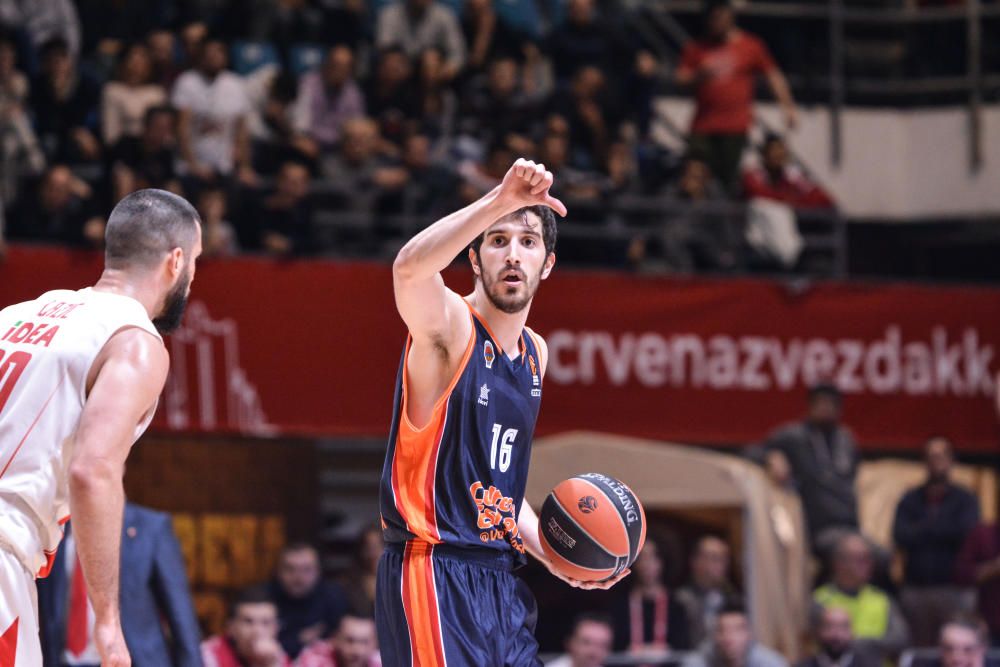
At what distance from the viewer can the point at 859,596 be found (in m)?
11.7

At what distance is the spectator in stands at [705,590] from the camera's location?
1139 cm

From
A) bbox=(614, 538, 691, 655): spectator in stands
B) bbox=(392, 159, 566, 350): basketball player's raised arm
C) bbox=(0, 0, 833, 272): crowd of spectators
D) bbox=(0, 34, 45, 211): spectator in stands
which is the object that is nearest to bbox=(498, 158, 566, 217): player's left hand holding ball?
bbox=(392, 159, 566, 350): basketball player's raised arm

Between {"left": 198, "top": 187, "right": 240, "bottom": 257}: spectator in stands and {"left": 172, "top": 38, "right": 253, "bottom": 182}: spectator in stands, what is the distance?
943 millimetres

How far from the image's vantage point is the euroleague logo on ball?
5938 millimetres

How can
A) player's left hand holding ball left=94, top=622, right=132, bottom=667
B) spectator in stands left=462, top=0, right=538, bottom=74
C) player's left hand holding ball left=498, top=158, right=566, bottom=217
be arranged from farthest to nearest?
spectator in stands left=462, top=0, right=538, bottom=74, player's left hand holding ball left=498, top=158, right=566, bottom=217, player's left hand holding ball left=94, top=622, right=132, bottom=667

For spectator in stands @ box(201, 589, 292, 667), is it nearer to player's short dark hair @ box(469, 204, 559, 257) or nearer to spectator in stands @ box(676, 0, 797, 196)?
player's short dark hair @ box(469, 204, 559, 257)

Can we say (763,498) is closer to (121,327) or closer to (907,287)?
(907,287)

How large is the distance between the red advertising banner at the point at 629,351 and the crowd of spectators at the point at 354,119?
0.44 metres

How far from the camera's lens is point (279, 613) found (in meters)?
10.6

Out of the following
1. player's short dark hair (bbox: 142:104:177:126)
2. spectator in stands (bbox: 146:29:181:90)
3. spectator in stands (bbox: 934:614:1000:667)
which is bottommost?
spectator in stands (bbox: 934:614:1000:667)

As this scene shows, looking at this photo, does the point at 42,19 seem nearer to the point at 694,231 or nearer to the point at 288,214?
the point at 288,214

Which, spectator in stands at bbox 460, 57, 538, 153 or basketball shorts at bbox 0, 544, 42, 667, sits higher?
spectator in stands at bbox 460, 57, 538, 153

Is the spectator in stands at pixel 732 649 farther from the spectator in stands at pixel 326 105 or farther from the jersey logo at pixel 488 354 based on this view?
the spectator in stands at pixel 326 105

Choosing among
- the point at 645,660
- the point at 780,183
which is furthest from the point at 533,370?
the point at 780,183
